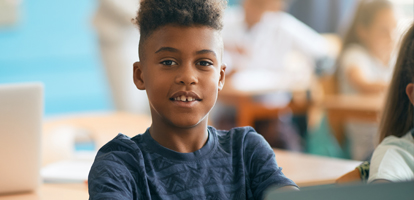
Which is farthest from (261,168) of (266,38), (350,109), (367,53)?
(266,38)

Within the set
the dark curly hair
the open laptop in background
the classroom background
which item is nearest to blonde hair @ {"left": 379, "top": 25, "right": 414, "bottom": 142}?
the dark curly hair

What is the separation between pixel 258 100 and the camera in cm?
310

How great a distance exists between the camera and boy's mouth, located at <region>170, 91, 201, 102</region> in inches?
29.5

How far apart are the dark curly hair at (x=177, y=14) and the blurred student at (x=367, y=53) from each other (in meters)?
2.33

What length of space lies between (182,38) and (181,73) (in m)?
0.06

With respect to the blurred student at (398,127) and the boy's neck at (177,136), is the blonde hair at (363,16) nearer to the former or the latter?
the blurred student at (398,127)

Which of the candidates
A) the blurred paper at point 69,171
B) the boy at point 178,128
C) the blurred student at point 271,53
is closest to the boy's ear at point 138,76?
the boy at point 178,128

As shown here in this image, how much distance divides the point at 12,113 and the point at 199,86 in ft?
1.36

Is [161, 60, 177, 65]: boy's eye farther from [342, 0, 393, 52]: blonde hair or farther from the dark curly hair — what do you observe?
[342, 0, 393, 52]: blonde hair

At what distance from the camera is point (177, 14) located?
0.77m

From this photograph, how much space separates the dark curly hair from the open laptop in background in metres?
0.29

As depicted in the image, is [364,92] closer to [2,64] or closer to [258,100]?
[258,100]

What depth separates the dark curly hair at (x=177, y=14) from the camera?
0.77 metres

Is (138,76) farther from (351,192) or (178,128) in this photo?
(351,192)
